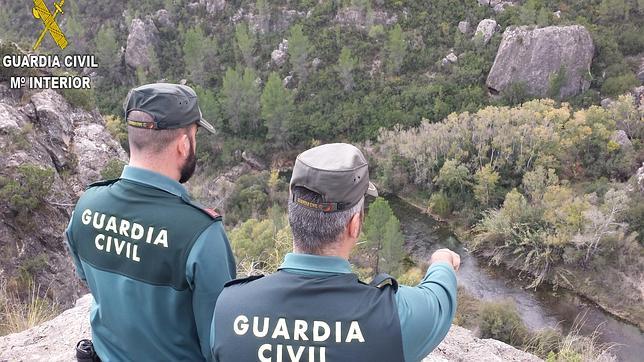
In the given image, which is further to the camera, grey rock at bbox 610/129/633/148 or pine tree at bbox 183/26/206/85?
pine tree at bbox 183/26/206/85

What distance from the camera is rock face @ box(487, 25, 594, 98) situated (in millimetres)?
34312

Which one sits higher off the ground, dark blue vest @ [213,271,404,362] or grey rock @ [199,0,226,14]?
dark blue vest @ [213,271,404,362]

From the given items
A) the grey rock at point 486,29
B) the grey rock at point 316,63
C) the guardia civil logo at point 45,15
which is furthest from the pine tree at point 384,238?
the grey rock at point 486,29

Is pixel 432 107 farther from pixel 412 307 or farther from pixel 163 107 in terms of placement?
pixel 412 307

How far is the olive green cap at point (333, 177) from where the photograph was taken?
2.27 meters

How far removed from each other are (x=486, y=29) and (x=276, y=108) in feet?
59.5

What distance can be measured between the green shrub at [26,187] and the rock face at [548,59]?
32.8 m

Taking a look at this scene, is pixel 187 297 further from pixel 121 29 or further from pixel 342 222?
pixel 121 29

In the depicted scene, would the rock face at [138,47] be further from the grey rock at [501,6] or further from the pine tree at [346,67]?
the grey rock at [501,6]

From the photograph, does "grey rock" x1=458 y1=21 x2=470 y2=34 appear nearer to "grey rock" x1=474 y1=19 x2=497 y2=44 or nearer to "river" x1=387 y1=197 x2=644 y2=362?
"grey rock" x1=474 y1=19 x2=497 y2=44

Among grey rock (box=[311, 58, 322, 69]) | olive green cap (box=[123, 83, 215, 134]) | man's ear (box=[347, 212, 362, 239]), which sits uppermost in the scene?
olive green cap (box=[123, 83, 215, 134])

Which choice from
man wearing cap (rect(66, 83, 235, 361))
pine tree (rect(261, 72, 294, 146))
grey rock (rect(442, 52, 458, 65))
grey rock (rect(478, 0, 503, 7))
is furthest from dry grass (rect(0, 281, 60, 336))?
grey rock (rect(478, 0, 503, 7))

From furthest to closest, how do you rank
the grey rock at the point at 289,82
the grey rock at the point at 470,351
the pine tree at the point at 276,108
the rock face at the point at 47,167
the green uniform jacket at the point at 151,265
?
the grey rock at the point at 289,82 → the pine tree at the point at 276,108 → the rock face at the point at 47,167 → the grey rock at the point at 470,351 → the green uniform jacket at the point at 151,265

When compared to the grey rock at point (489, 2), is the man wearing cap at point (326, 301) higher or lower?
higher
